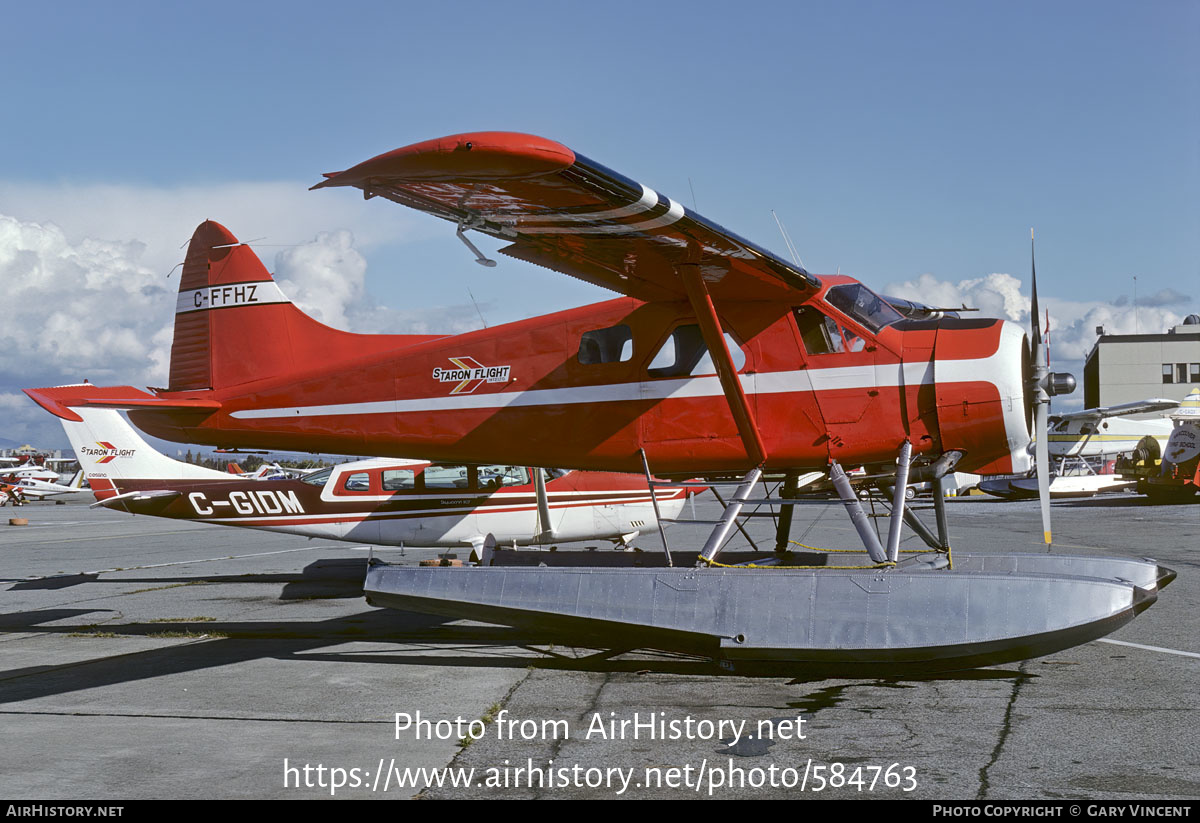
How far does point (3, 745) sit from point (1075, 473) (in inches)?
1815

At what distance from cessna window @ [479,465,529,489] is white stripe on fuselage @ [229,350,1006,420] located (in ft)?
15.0

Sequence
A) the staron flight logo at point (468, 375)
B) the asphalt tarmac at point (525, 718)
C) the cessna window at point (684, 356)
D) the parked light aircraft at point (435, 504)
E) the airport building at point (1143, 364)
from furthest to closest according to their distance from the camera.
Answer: the airport building at point (1143, 364) < the parked light aircraft at point (435, 504) < the staron flight logo at point (468, 375) < the cessna window at point (684, 356) < the asphalt tarmac at point (525, 718)

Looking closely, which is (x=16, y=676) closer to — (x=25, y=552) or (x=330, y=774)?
(x=330, y=774)

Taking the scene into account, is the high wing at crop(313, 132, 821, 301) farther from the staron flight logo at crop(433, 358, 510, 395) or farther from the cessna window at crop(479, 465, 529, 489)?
the cessna window at crop(479, 465, 529, 489)

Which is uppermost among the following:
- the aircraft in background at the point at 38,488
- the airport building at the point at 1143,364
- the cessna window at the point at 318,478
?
the airport building at the point at 1143,364

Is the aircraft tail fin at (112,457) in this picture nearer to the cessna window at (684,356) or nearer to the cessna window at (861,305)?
the cessna window at (684,356)

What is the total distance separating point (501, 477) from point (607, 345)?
18.8ft

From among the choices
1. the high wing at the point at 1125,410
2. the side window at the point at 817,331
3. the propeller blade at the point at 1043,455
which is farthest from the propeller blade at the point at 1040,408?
the high wing at the point at 1125,410

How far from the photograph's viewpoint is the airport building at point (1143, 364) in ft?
277

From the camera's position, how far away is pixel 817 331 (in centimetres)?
816

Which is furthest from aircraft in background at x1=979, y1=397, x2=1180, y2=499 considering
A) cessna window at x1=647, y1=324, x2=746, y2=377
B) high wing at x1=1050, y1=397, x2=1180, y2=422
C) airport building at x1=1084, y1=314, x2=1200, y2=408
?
airport building at x1=1084, y1=314, x2=1200, y2=408

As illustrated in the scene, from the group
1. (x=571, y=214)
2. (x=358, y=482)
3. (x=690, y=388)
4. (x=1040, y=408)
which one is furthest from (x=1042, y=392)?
(x=358, y=482)

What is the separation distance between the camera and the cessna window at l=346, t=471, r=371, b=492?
14.2 metres

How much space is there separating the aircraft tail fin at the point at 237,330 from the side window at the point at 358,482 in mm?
3924
